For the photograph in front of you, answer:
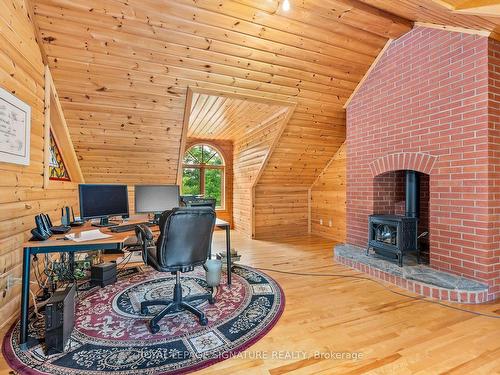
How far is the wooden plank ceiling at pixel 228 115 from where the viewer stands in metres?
4.02

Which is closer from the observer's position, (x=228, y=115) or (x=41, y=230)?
(x=41, y=230)

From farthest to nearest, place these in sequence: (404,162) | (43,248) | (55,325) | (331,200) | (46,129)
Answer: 1. (331,200)
2. (404,162)
3. (46,129)
4. (43,248)
5. (55,325)

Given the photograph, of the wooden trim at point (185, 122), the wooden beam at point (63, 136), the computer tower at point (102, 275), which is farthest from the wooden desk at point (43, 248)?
the wooden trim at point (185, 122)

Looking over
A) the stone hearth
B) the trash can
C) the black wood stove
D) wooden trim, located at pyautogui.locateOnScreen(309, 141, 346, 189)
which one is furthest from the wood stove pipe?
the trash can

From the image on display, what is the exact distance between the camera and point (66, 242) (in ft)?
6.28

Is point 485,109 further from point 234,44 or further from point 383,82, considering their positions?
point 234,44

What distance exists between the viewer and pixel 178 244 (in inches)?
79.9

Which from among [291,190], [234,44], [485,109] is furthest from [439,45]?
[291,190]

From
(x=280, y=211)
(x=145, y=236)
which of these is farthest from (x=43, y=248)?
(x=280, y=211)

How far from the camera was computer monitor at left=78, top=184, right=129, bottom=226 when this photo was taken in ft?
8.46

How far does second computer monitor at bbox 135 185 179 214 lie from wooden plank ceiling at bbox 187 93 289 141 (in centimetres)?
145

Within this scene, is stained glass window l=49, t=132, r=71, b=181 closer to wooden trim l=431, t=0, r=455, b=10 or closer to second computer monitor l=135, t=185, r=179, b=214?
second computer monitor l=135, t=185, r=179, b=214

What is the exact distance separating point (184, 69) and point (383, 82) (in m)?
2.61

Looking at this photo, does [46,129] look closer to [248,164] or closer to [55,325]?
[55,325]
